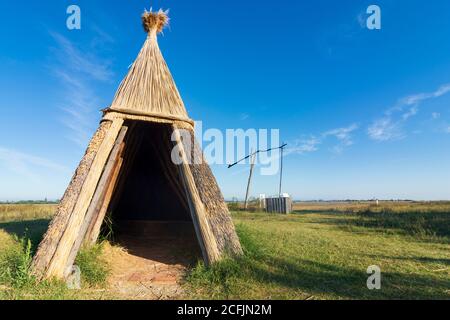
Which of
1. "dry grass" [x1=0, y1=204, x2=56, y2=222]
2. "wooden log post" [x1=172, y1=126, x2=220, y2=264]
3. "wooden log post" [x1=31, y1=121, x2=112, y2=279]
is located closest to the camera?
"wooden log post" [x1=31, y1=121, x2=112, y2=279]

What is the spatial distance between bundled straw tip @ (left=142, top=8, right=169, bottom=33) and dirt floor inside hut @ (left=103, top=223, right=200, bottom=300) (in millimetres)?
5619

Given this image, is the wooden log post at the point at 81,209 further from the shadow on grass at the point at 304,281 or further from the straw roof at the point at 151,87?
the shadow on grass at the point at 304,281

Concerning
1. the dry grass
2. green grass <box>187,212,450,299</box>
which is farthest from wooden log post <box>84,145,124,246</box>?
the dry grass

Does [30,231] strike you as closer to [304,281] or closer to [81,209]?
[81,209]

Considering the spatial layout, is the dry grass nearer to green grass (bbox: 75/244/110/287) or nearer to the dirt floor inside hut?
the dirt floor inside hut

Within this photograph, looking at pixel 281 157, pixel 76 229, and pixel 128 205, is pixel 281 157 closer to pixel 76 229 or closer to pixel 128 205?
pixel 128 205

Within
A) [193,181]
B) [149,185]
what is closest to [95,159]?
[193,181]

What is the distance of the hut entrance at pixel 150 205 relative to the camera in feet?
24.2

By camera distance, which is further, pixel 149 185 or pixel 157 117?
pixel 149 185

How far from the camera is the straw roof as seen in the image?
6.07 meters

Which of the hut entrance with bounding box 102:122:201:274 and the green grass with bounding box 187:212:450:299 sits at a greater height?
the hut entrance with bounding box 102:122:201:274

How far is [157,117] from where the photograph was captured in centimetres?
610

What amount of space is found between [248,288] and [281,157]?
2021 centimetres
